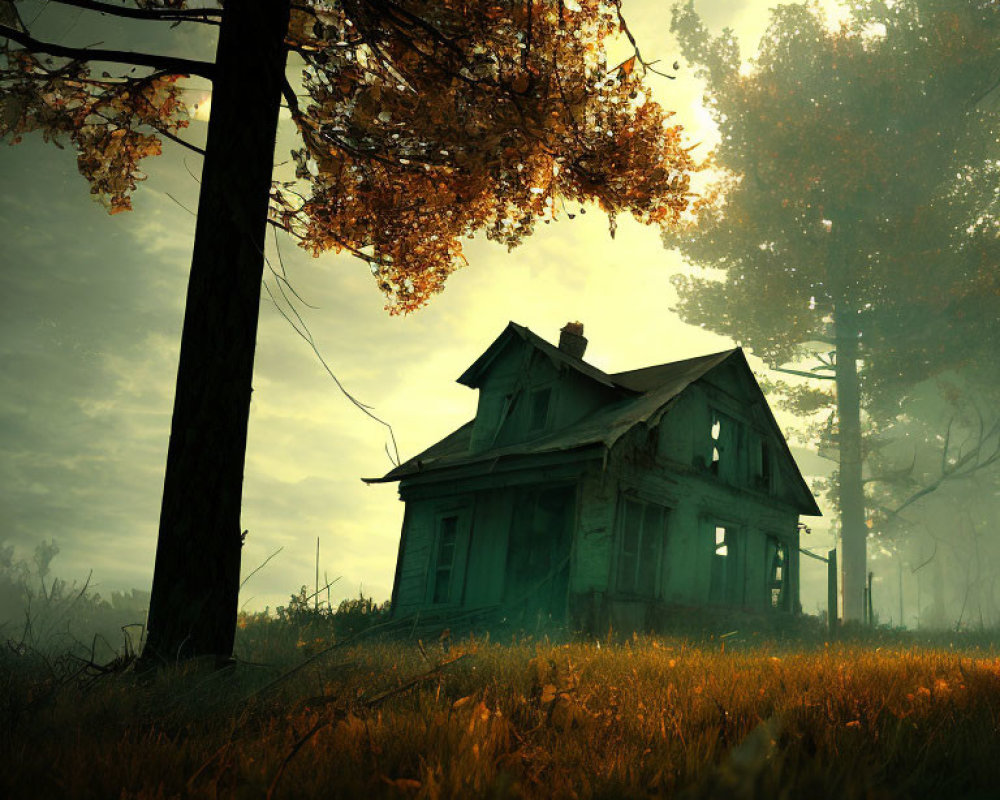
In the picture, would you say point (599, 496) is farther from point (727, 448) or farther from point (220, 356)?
point (220, 356)

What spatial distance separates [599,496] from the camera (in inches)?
546

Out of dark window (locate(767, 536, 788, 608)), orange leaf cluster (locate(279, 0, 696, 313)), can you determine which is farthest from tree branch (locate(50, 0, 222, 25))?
dark window (locate(767, 536, 788, 608))

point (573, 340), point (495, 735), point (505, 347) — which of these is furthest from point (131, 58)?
point (573, 340)

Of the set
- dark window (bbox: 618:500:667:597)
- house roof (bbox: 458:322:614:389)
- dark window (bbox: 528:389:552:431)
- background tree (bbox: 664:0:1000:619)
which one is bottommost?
dark window (bbox: 618:500:667:597)

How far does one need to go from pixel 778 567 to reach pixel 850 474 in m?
7.68

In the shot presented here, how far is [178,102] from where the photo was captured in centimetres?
873

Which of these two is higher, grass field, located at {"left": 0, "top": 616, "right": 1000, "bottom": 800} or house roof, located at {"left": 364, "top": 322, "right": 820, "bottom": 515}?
house roof, located at {"left": 364, "top": 322, "right": 820, "bottom": 515}

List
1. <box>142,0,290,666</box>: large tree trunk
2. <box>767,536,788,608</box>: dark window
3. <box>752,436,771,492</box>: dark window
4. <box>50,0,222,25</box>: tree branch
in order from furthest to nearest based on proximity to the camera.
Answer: <box>767,536,788,608</box>: dark window < <box>752,436,771,492</box>: dark window < <box>50,0,222,25</box>: tree branch < <box>142,0,290,666</box>: large tree trunk

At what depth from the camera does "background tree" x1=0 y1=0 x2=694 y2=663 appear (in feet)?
18.6

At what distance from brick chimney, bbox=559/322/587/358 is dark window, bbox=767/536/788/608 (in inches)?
297

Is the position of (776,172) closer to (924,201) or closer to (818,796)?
(924,201)

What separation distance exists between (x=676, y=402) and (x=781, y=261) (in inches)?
585

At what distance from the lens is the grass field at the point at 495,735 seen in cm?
246

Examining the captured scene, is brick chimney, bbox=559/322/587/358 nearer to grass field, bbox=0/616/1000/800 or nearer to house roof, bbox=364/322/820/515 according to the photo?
house roof, bbox=364/322/820/515
